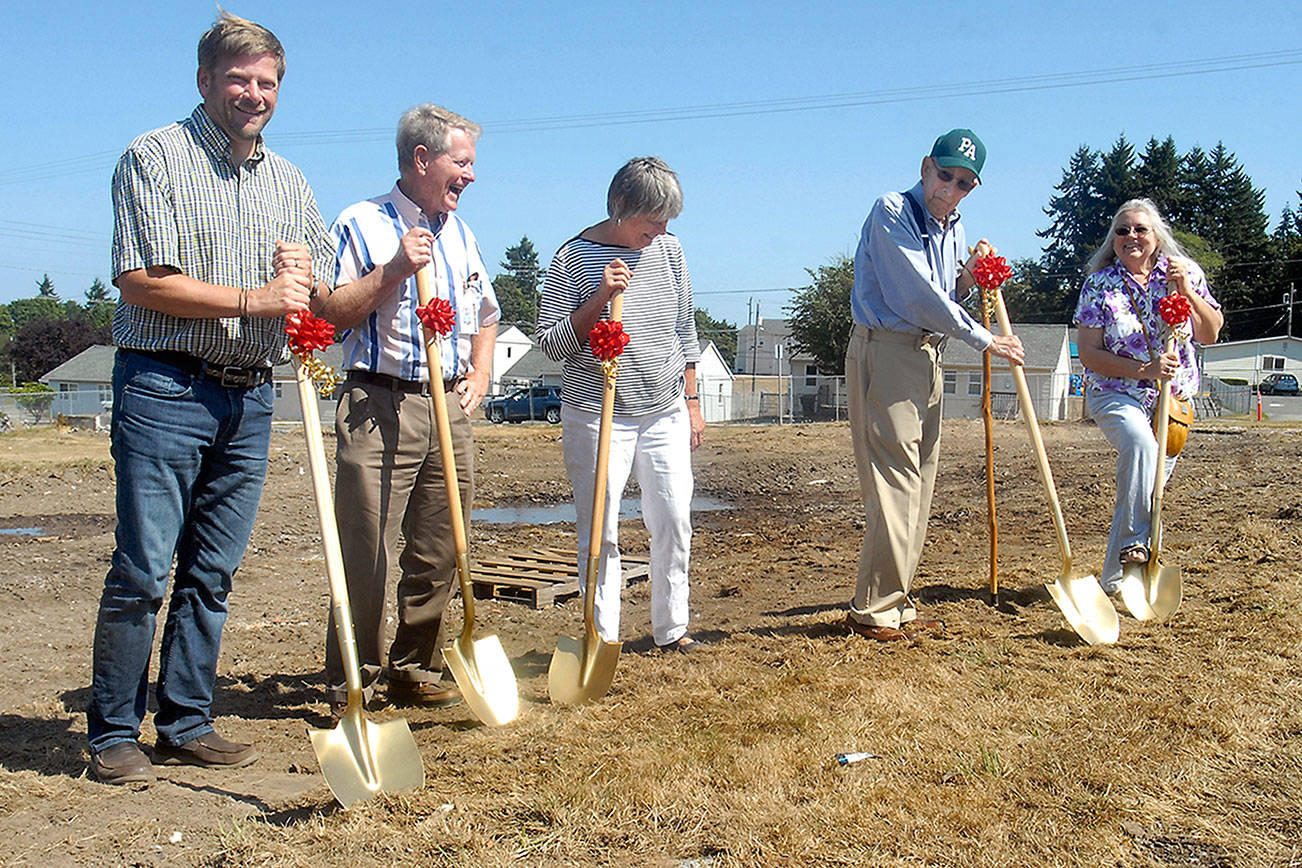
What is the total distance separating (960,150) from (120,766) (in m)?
3.95

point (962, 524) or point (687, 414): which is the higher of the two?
point (687, 414)

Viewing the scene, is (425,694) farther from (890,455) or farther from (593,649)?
(890,455)

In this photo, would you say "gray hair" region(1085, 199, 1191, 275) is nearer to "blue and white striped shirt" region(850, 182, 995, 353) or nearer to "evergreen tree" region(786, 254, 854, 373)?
"blue and white striped shirt" region(850, 182, 995, 353)

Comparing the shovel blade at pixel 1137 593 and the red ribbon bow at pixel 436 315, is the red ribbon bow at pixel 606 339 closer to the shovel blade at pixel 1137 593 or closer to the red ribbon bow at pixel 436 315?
the red ribbon bow at pixel 436 315

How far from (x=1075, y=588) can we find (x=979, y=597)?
883 millimetres

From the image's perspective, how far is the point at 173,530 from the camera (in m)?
3.48

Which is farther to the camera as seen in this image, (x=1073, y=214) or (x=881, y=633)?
(x=1073, y=214)

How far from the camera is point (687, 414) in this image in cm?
494

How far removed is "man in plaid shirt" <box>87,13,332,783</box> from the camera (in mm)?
3357

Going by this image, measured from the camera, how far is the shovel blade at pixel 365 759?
319 cm

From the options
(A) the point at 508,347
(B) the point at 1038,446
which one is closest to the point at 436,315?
(B) the point at 1038,446

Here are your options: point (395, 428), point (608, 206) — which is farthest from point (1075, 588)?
point (395, 428)

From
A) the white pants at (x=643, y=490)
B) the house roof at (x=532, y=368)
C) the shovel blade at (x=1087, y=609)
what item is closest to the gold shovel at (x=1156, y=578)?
the shovel blade at (x=1087, y=609)

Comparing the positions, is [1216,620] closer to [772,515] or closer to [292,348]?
[292,348]
